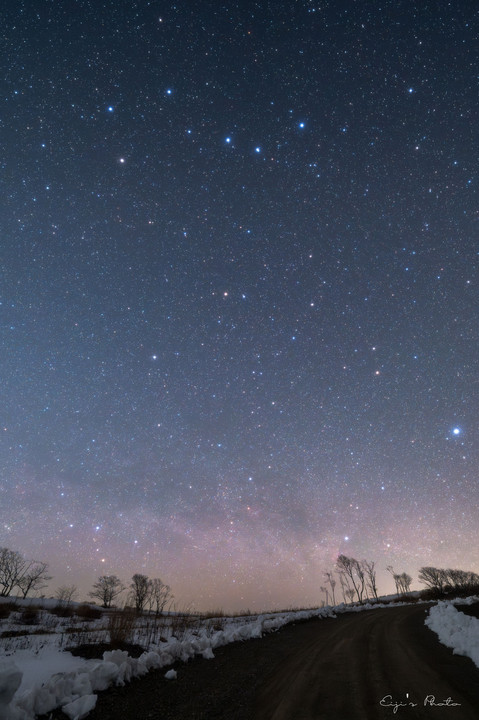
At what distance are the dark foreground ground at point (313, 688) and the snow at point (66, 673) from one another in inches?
9.7

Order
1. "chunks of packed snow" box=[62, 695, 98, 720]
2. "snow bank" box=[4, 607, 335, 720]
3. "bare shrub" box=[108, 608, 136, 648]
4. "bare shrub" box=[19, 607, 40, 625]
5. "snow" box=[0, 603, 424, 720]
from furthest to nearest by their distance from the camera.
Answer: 1. "bare shrub" box=[19, 607, 40, 625]
2. "bare shrub" box=[108, 608, 136, 648]
3. "chunks of packed snow" box=[62, 695, 98, 720]
4. "snow" box=[0, 603, 424, 720]
5. "snow bank" box=[4, 607, 335, 720]

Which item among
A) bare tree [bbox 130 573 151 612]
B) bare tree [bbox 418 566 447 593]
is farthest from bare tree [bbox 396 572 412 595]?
bare tree [bbox 130 573 151 612]

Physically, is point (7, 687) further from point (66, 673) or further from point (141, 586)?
point (141, 586)

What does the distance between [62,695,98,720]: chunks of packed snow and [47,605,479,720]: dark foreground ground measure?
15 cm

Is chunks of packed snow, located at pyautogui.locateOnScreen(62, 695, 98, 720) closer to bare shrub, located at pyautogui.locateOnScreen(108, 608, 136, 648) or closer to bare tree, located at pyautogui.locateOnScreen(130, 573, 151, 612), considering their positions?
bare shrub, located at pyautogui.locateOnScreen(108, 608, 136, 648)

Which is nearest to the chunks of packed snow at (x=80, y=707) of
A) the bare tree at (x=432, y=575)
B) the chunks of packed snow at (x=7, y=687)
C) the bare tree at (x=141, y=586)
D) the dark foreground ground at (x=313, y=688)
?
the dark foreground ground at (x=313, y=688)

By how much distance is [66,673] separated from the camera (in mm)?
6480

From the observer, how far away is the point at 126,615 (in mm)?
14352

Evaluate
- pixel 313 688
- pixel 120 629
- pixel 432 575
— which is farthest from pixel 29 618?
pixel 432 575

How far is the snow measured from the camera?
16.7 ft

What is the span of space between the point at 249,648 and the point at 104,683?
7.99m

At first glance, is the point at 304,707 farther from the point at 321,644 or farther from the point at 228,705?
the point at 321,644

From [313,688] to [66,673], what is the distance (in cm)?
501

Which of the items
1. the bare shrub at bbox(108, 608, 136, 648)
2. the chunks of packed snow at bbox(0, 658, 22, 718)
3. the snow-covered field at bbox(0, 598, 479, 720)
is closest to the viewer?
the chunks of packed snow at bbox(0, 658, 22, 718)
